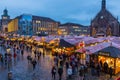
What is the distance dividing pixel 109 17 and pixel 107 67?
94221 mm

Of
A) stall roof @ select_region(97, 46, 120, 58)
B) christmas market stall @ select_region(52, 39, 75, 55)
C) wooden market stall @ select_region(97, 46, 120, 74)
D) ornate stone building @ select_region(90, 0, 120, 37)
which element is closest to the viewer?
stall roof @ select_region(97, 46, 120, 58)

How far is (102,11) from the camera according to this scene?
120 meters

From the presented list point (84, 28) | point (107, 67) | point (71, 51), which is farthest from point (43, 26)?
point (107, 67)

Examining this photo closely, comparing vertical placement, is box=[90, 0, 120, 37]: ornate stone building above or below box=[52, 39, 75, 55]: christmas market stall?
above

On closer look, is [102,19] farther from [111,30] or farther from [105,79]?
[105,79]

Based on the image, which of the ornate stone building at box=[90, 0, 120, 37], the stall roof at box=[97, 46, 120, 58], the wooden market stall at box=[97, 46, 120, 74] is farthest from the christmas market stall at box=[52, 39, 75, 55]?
the ornate stone building at box=[90, 0, 120, 37]

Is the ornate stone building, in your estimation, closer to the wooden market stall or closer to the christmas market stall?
the christmas market stall

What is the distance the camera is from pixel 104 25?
11269 cm

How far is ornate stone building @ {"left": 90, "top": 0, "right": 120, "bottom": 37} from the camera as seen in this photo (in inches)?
4360

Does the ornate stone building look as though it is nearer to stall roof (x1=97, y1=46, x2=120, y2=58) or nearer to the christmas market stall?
the christmas market stall

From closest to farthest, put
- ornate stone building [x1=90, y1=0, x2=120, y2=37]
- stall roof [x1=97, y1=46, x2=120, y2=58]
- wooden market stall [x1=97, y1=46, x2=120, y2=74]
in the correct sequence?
stall roof [x1=97, y1=46, x2=120, y2=58]
wooden market stall [x1=97, y1=46, x2=120, y2=74]
ornate stone building [x1=90, y1=0, x2=120, y2=37]

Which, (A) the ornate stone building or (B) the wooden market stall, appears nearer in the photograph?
(B) the wooden market stall

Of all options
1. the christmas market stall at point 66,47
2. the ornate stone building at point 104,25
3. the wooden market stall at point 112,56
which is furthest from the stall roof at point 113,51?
the ornate stone building at point 104,25

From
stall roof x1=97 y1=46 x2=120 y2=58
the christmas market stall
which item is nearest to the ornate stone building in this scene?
the christmas market stall
